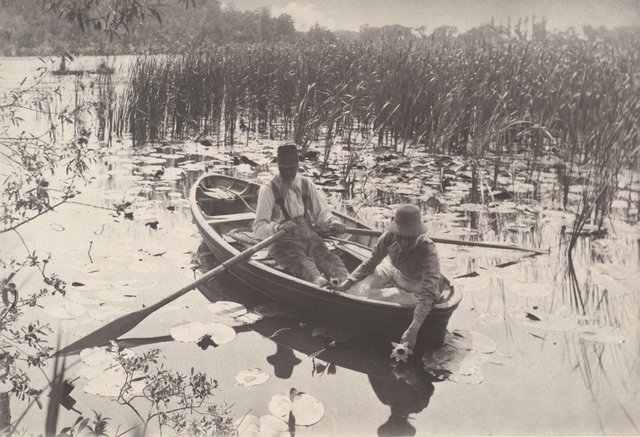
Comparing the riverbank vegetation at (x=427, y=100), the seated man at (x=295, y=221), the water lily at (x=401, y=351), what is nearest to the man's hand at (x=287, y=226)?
the seated man at (x=295, y=221)

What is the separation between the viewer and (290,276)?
11.0 feet

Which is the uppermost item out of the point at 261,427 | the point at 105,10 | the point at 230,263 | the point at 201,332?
the point at 105,10

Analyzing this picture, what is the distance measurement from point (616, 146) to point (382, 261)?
2.19 m

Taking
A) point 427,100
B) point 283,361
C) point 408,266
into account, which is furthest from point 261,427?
point 427,100

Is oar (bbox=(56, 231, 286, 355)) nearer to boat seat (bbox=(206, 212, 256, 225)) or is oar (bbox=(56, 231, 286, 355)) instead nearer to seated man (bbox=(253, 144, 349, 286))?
seated man (bbox=(253, 144, 349, 286))

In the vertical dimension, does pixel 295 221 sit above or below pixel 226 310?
above

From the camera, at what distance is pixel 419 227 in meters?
2.93

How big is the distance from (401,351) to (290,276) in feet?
2.62

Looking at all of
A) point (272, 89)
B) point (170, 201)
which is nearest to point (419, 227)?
point (170, 201)

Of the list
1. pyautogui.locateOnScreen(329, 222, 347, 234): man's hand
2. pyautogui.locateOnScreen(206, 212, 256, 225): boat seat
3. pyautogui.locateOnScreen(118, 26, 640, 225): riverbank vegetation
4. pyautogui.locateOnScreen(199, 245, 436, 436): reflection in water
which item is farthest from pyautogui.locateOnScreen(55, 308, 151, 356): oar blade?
pyautogui.locateOnScreen(118, 26, 640, 225): riverbank vegetation

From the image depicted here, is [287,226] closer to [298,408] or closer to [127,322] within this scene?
[127,322]

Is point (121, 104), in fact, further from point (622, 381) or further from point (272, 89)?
point (622, 381)

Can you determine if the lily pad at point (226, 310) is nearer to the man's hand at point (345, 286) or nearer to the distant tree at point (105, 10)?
the man's hand at point (345, 286)

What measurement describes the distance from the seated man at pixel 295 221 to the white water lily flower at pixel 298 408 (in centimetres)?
108
